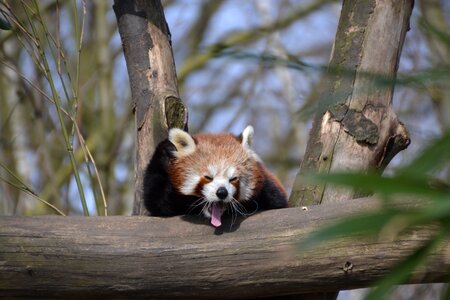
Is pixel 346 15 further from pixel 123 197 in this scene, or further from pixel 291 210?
pixel 123 197

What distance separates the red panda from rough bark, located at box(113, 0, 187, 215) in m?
0.19

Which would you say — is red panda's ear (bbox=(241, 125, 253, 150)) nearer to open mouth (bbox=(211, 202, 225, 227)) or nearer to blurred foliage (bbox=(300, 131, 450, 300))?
open mouth (bbox=(211, 202, 225, 227))

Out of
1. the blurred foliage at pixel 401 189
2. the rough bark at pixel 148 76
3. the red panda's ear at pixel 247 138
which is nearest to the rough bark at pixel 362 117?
the red panda's ear at pixel 247 138

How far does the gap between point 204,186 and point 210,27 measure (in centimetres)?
577

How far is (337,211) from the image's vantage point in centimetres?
240

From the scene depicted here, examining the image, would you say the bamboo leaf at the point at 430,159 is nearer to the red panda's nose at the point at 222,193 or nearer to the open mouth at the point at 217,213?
the open mouth at the point at 217,213

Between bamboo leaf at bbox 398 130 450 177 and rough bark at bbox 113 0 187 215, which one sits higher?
rough bark at bbox 113 0 187 215

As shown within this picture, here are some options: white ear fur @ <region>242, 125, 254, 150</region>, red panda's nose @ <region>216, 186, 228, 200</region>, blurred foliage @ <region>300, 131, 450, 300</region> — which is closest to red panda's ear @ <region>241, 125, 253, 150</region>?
white ear fur @ <region>242, 125, 254, 150</region>

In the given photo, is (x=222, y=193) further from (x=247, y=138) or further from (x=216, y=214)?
(x=247, y=138)

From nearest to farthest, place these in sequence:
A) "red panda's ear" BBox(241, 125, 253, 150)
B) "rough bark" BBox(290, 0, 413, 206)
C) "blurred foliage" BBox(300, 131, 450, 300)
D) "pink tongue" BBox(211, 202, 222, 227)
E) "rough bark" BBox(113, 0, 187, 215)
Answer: "blurred foliage" BBox(300, 131, 450, 300)
"pink tongue" BBox(211, 202, 222, 227)
"rough bark" BBox(290, 0, 413, 206)
"red panda's ear" BBox(241, 125, 253, 150)
"rough bark" BBox(113, 0, 187, 215)

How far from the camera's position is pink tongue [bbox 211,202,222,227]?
2.52m

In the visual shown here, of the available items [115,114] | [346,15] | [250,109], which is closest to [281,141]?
[250,109]

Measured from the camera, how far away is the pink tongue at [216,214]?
99.2 inches

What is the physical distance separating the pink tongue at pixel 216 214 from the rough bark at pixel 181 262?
7 cm
